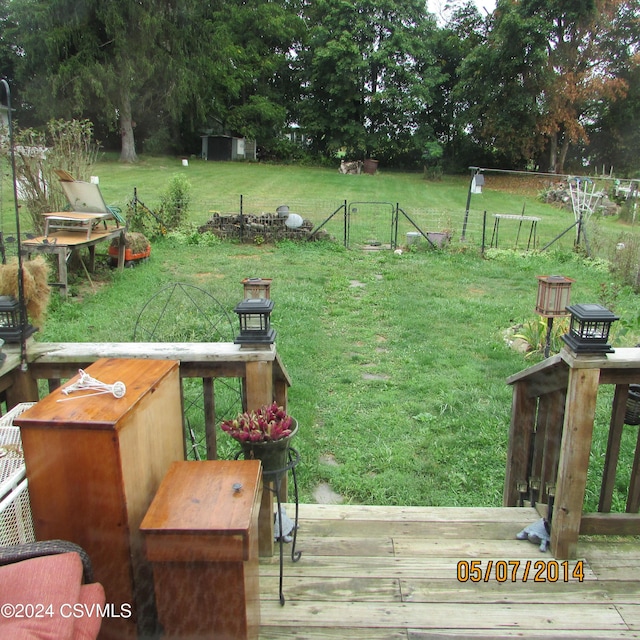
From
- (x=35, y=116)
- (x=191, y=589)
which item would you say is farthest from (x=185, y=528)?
(x=35, y=116)

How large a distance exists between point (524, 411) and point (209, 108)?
85.5 feet

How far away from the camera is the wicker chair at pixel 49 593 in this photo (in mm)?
1182

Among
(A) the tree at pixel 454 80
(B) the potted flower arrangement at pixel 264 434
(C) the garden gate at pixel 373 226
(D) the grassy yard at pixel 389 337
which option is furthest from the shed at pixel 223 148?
(B) the potted flower arrangement at pixel 264 434

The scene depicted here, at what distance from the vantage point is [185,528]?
1.43 meters

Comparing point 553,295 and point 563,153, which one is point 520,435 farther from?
point 563,153

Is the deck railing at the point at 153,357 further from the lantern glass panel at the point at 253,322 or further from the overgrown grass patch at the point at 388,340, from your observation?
the overgrown grass patch at the point at 388,340

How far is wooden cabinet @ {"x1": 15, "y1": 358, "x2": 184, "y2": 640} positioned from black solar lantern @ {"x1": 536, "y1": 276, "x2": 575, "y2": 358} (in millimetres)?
4265

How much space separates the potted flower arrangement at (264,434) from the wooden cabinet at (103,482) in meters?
0.31

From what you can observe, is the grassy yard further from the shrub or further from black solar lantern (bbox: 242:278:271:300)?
black solar lantern (bbox: 242:278:271:300)

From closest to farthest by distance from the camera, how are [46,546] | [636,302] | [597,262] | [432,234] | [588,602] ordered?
1. [46,546]
2. [588,602]
3. [636,302]
4. [597,262]
5. [432,234]

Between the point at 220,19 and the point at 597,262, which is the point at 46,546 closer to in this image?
the point at 597,262

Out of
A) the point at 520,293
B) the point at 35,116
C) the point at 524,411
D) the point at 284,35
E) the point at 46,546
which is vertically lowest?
the point at 520,293

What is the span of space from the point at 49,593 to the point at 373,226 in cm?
1188

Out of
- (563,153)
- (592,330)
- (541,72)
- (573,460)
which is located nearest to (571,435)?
(573,460)
